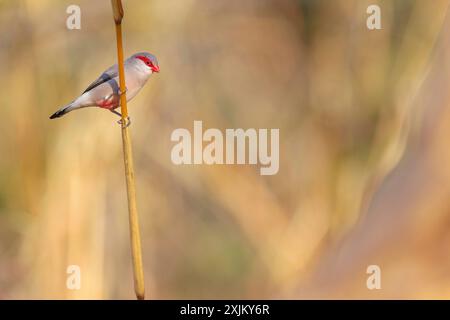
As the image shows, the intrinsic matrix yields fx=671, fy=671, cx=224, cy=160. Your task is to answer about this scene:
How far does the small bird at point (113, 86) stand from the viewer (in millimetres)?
1688

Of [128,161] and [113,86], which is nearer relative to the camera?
[128,161]

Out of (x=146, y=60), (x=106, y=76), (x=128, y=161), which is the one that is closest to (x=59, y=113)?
(x=106, y=76)

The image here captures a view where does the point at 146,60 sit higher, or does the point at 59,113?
the point at 146,60

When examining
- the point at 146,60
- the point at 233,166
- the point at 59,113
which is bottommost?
the point at 233,166

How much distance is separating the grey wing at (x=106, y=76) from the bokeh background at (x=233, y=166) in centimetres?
4

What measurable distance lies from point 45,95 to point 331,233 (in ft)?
2.72

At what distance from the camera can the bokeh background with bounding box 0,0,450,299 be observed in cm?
174

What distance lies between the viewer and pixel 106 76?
1.70m

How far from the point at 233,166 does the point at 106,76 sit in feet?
1.32

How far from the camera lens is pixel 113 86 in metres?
1.68

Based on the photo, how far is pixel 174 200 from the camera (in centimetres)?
175

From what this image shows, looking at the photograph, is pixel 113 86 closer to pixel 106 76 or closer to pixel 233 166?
pixel 106 76

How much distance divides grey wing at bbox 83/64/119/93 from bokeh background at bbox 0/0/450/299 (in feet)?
0.12

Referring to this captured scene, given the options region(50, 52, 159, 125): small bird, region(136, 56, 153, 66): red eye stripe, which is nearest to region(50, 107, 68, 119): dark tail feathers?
region(50, 52, 159, 125): small bird
